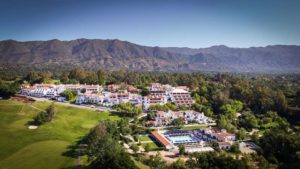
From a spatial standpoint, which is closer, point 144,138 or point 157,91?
point 144,138

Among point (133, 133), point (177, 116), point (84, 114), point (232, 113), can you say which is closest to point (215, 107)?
point (232, 113)

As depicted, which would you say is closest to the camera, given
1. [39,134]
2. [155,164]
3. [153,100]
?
[155,164]

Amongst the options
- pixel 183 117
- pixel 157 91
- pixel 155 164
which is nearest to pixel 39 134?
pixel 155 164

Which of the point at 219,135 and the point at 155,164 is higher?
the point at 155,164

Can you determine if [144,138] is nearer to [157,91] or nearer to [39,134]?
[39,134]

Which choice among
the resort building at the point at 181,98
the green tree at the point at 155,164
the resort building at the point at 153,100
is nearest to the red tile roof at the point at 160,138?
the green tree at the point at 155,164

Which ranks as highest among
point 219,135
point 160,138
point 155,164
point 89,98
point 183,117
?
point 89,98

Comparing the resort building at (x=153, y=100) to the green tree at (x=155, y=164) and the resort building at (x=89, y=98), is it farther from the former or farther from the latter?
the green tree at (x=155, y=164)

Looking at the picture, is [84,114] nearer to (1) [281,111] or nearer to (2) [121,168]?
(2) [121,168]
